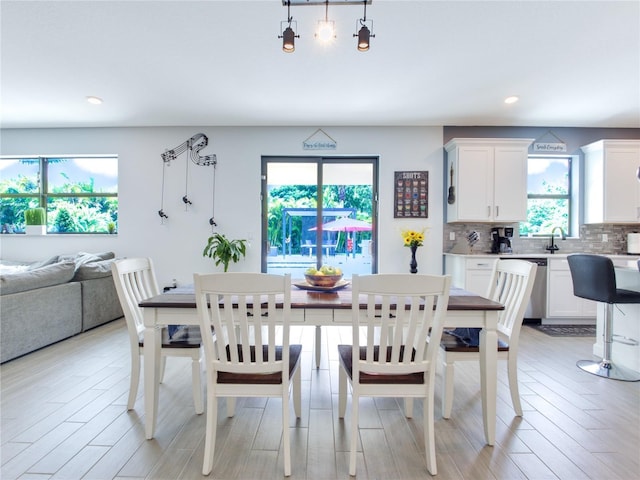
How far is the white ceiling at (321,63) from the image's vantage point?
2.16 meters

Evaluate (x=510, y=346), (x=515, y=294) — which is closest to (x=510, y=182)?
(x=515, y=294)

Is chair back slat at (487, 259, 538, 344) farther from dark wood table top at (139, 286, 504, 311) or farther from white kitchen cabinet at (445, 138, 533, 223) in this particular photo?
white kitchen cabinet at (445, 138, 533, 223)

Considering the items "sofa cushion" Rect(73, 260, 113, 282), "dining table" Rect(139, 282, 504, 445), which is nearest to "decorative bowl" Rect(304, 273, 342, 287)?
"dining table" Rect(139, 282, 504, 445)

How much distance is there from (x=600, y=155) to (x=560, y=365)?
303cm

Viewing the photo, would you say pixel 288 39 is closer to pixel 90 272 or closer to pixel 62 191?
pixel 90 272

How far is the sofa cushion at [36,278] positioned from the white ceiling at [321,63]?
1.89m

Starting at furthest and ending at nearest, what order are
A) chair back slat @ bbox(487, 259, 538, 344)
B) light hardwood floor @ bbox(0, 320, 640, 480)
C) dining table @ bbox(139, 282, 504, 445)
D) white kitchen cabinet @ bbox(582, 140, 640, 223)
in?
1. white kitchen cabinet @ bbox(582, 140, 640, 223)
2. chair back slat @ bbox(487, 259, 538, 344)
3. dining table @ bbox(139, 282, 504, 445)
4. light hardwood floor @ bbox(0, 320, 640, 480)

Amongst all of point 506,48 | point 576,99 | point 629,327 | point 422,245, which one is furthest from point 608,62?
point 422,245

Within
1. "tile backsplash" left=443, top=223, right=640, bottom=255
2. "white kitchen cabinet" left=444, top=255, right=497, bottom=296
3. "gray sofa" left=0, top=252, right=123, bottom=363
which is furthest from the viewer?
"tile backsplash" left=443, top=223, right=640, bottom=255

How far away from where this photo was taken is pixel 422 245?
173 inches

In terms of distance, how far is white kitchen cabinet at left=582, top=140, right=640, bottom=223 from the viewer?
3.97m

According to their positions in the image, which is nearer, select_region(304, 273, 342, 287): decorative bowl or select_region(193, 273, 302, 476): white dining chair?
select_region(193, 273, 302, 476): white dining chair

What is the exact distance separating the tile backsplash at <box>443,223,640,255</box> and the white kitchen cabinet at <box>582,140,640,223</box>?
33 centimetres

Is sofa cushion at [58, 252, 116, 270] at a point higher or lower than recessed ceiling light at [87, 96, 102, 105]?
lower
